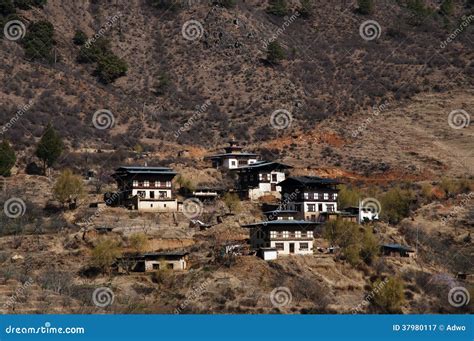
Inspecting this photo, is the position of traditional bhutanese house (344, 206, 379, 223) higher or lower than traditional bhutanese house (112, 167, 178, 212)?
lower

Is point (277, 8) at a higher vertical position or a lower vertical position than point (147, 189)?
higher

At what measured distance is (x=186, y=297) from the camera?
2936 inches

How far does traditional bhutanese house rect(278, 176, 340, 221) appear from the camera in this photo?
94.8 meters
